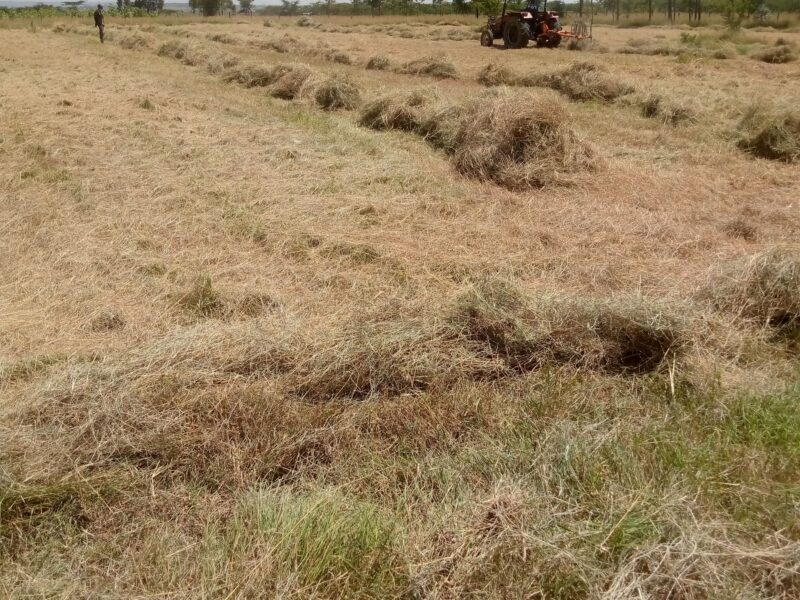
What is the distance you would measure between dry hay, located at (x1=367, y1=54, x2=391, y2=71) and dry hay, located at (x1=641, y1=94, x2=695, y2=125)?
350 inches

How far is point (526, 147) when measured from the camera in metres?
7.05

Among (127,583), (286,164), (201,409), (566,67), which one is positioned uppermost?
(566,67)

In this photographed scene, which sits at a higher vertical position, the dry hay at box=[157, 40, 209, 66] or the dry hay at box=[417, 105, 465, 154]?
the dry hay at box=[157, 40, 209, 66]

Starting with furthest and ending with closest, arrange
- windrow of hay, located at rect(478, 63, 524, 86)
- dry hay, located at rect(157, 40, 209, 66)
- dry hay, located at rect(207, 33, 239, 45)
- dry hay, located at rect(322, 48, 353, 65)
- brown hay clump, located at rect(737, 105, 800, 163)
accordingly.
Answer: dry hay, located at rect(207, 33, 239, 45) < dry hay, located at rect(322, 48, 353, 65) < dry hay, located at rect(157, 40, 209, 66) < windrow of hay, located at rect(478, 63, 524, 86) < brown hay clump, located at rect(737, 105, 800, 163)

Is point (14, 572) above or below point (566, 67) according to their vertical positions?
below

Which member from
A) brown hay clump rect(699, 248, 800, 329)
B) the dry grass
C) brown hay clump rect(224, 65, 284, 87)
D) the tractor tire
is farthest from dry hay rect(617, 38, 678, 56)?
brown hay clump rect(699, 248, 800, 329)

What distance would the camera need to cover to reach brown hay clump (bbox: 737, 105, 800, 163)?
24.6ft

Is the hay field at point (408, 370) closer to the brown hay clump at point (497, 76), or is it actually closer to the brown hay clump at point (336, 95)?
the brown hay clump at point (336, 95)

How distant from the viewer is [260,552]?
2.14 metres

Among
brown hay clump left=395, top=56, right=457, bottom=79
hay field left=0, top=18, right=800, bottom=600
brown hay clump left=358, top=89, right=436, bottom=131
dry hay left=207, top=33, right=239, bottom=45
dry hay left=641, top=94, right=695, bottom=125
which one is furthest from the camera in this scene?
dry hay left=207, top=33, right=239, bottom=45

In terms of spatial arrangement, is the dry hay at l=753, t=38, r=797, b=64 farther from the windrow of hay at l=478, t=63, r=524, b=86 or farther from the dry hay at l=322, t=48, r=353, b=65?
the dry hay at l=322, t=48, r=353, b=65

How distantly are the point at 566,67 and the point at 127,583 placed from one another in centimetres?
1282

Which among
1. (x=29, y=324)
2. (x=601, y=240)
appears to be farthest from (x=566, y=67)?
(x=29, y=324)

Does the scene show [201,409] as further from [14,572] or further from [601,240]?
[601,240]
